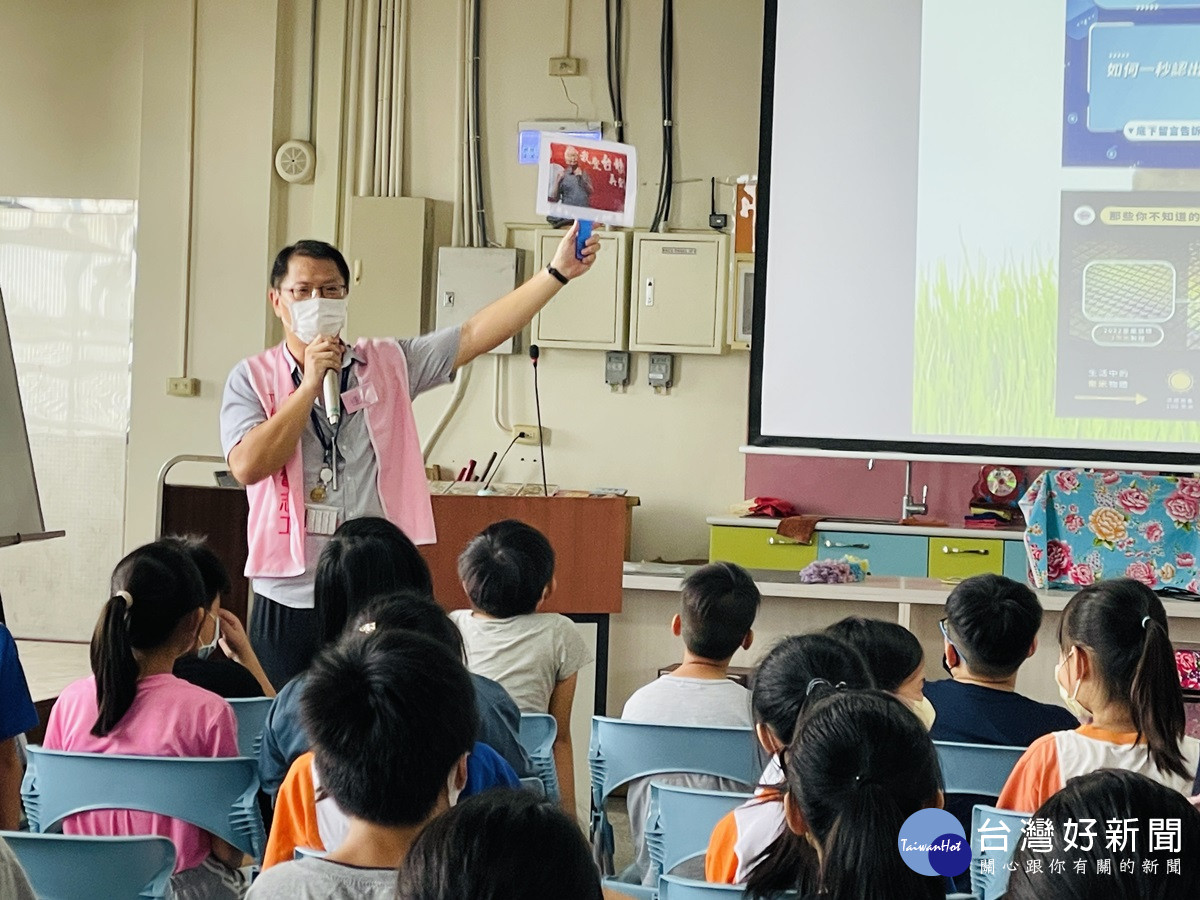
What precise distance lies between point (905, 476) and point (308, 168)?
2992mm

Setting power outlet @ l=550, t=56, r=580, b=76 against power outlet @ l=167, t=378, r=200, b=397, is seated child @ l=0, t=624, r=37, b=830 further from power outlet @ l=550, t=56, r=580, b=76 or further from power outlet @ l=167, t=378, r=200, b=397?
power outlet @ l=550, t=56, r=580, b=76

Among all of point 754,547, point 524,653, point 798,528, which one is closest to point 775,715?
point 524,653

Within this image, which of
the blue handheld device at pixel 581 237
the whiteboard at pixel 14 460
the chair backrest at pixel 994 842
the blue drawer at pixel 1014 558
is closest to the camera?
A: the chair backrest at pixel 994 842

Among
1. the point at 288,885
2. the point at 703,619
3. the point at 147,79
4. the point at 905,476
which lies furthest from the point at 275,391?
the point at 147,79

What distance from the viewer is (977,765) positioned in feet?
7.46

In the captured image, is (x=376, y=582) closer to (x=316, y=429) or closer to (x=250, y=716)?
(x=250, y=716)

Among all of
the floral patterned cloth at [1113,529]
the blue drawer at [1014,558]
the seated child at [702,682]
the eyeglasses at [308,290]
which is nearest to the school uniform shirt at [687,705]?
the seated child at [702,682]

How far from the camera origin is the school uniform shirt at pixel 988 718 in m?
2.45

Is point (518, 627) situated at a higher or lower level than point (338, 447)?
Answer: lower

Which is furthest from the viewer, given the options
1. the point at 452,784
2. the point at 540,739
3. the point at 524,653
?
A: the point at 524,653

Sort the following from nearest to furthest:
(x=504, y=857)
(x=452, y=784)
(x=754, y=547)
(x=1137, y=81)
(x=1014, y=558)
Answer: (x=504, y=857) < (x=452, y=784) < (x=1137, y=81) < (x=1014, y=558) < (x=754, y=547)

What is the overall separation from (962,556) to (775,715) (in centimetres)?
392

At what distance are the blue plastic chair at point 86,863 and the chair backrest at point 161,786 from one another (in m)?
0.26

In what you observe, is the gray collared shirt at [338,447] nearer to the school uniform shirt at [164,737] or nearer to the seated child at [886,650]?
the school uniform shirt at [164,737]
